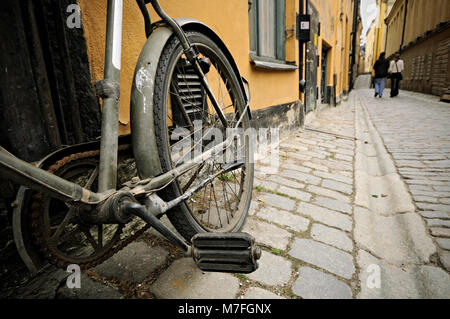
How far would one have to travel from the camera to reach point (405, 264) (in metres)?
1.48

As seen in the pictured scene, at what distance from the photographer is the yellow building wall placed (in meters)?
1.41

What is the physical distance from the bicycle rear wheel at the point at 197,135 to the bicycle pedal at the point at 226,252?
0.16m

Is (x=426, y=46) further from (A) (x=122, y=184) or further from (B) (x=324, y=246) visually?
(A) (x=122, y=184)

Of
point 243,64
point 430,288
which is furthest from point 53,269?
point 243,64

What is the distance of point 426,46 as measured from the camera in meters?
14.1

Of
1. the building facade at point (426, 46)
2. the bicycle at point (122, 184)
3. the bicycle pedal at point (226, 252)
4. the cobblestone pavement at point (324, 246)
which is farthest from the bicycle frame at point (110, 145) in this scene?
the building facade at point (426, 46)

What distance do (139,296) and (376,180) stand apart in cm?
271

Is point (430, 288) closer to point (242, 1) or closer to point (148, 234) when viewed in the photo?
point (148, 234)

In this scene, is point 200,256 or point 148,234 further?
point 148,234

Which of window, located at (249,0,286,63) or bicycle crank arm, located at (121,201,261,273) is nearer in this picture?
bicycle crank arm, located at (121,201,261,273)

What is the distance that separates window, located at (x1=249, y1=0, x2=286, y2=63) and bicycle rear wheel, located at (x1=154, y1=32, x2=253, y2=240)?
1.81 meters
